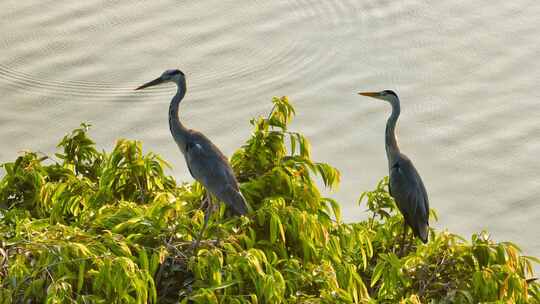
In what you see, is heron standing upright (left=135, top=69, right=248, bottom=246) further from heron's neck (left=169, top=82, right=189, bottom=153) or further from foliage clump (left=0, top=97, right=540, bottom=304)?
foliage clump (left=0, top=97, right=540, bottom=304)

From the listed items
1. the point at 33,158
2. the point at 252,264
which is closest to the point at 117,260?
the point at 252,264

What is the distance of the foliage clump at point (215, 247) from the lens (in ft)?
17.3

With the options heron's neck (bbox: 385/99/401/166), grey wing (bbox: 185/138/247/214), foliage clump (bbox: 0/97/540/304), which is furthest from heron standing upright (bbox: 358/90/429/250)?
grey wing (bbox: 185/138/247/214)

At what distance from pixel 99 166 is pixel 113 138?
5170 mm

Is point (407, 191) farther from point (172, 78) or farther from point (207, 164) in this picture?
point (172, 78)

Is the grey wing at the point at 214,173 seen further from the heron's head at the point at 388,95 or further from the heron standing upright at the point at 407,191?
the heron's head at the point at 388,95

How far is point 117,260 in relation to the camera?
5113mm

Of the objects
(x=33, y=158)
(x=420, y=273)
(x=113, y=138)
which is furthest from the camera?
(x=113, y=138)

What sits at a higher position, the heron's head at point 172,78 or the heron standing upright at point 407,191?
the heron's head at point 172,78

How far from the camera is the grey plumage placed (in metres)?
6.49

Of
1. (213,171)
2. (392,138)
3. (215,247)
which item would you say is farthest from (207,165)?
(392,138)

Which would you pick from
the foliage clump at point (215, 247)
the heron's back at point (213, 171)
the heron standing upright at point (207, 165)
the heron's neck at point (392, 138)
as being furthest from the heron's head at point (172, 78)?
the heron's neck at point (392, 138)

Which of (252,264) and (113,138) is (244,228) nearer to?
(252,264)

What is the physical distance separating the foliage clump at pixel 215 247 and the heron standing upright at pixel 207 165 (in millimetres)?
119
